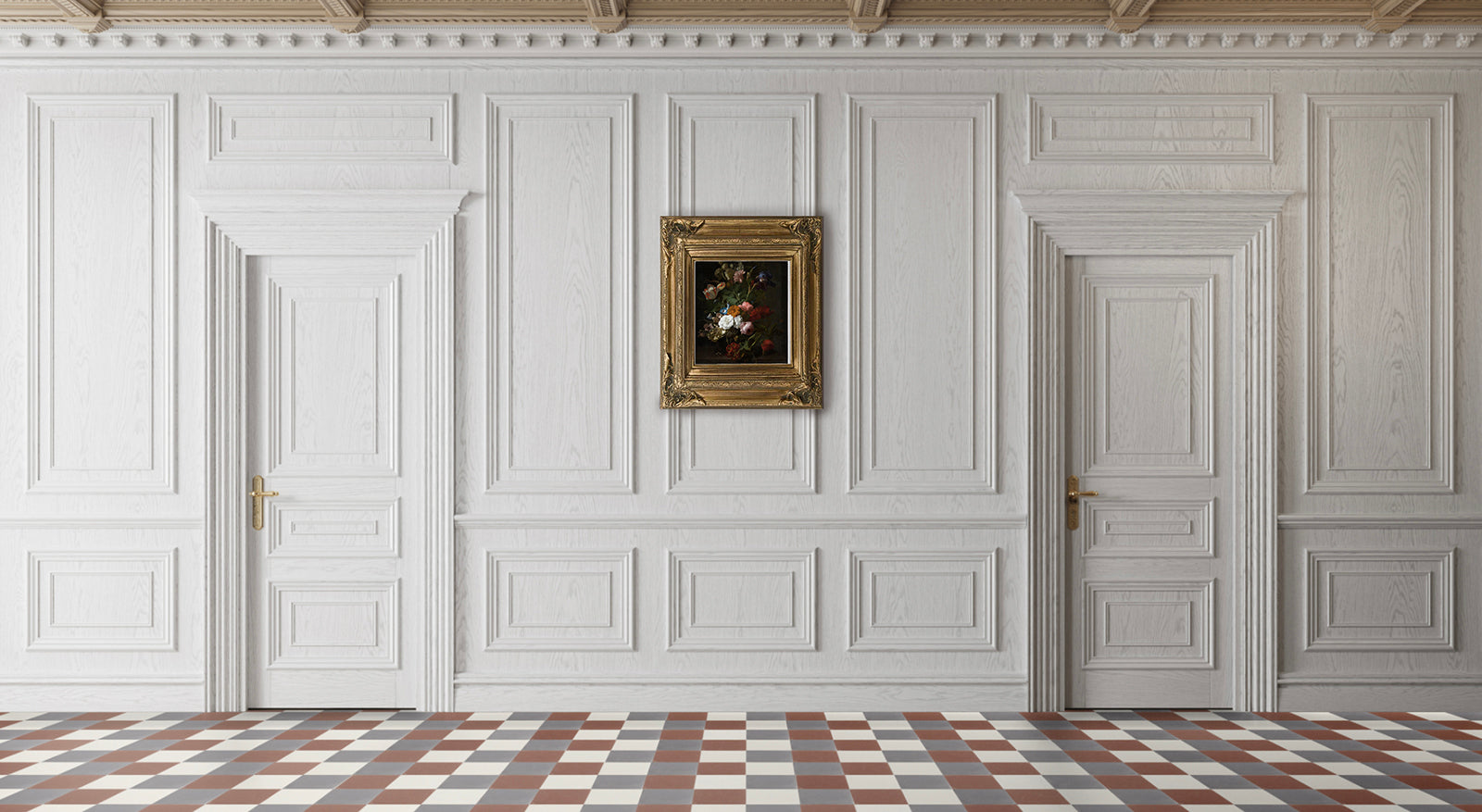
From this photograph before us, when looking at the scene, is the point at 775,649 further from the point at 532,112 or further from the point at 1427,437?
the point at 1427,437

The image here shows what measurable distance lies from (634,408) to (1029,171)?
201 centimetres

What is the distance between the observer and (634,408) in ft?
14.3

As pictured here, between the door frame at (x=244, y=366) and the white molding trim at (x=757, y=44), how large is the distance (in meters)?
0.65

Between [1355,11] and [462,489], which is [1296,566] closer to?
[1355,11]

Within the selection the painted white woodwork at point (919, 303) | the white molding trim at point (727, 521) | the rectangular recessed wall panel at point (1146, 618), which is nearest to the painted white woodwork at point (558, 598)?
the white molding trim at point (727, 521)

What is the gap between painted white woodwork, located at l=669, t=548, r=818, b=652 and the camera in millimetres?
4355

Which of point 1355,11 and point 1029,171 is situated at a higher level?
point 1355,11

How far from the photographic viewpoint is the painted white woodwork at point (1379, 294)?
14.4ft

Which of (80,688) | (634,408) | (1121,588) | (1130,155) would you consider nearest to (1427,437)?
(1121,588)

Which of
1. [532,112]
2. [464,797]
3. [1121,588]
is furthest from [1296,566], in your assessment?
[532,112]

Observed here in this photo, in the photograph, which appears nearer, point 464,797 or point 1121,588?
point 464,797

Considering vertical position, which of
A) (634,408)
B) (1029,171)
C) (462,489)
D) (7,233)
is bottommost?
(462,489)

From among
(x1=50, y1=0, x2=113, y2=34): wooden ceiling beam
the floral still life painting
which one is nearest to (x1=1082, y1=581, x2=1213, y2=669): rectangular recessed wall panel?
the floral still life painting

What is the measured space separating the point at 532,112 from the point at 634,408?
4.47 ft
